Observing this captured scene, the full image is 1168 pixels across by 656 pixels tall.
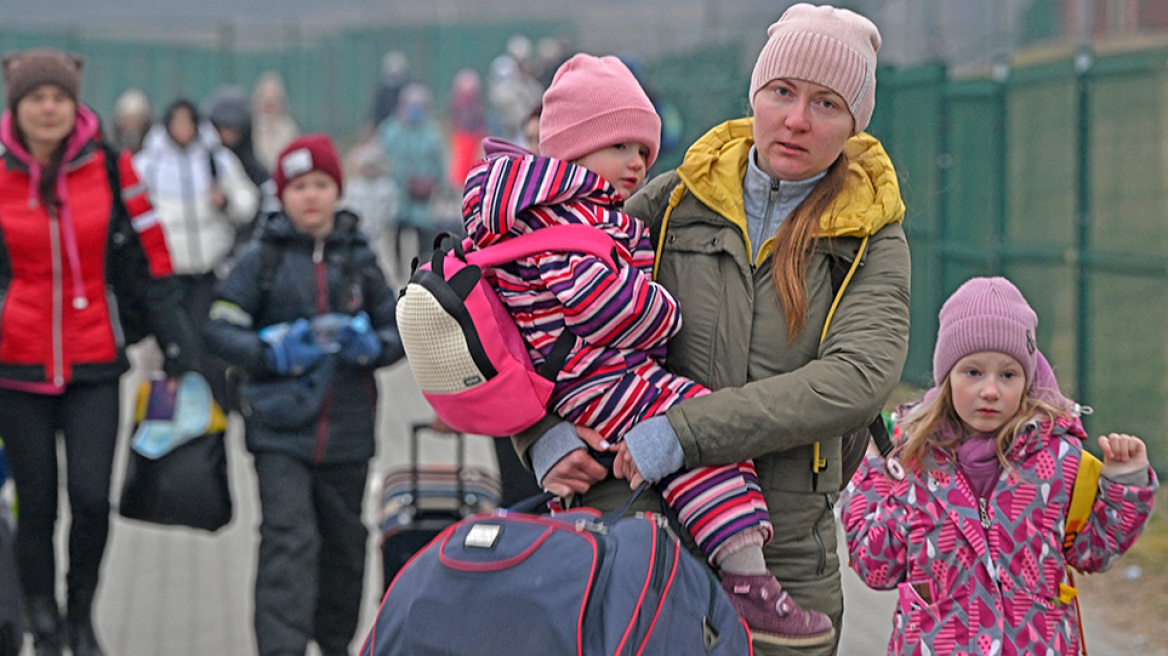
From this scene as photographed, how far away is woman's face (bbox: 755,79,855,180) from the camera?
3242 millimetres

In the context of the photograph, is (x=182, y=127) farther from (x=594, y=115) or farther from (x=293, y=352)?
(x=594, y=115)

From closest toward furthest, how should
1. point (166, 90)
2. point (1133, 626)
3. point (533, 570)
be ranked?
1. point (533, 570)
2. point (1133, 626)
3. point (166, 90)

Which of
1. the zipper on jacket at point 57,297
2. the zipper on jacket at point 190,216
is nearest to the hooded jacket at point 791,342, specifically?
the zipper on jacket at point 57,297

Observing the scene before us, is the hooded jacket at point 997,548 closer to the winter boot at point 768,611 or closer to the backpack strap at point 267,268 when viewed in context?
the winter boot at point 768,611

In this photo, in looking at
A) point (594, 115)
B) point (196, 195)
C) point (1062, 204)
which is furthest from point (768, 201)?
point (196, 195)

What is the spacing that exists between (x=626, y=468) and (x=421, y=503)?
9.68 ft

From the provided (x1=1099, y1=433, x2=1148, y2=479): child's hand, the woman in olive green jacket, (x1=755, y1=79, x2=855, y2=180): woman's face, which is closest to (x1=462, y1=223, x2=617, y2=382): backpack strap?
the woman in olive green jacket

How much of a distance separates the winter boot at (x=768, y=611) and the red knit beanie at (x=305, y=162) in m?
3.20

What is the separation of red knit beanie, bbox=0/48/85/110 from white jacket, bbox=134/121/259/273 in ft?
13.5

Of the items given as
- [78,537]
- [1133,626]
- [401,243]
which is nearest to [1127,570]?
[1133,626]

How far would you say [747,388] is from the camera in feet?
10.3

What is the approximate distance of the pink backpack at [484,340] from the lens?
10.5 ft

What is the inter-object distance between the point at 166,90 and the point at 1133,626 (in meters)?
26.5

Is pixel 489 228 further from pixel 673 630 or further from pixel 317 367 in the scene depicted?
pixel 317 367
